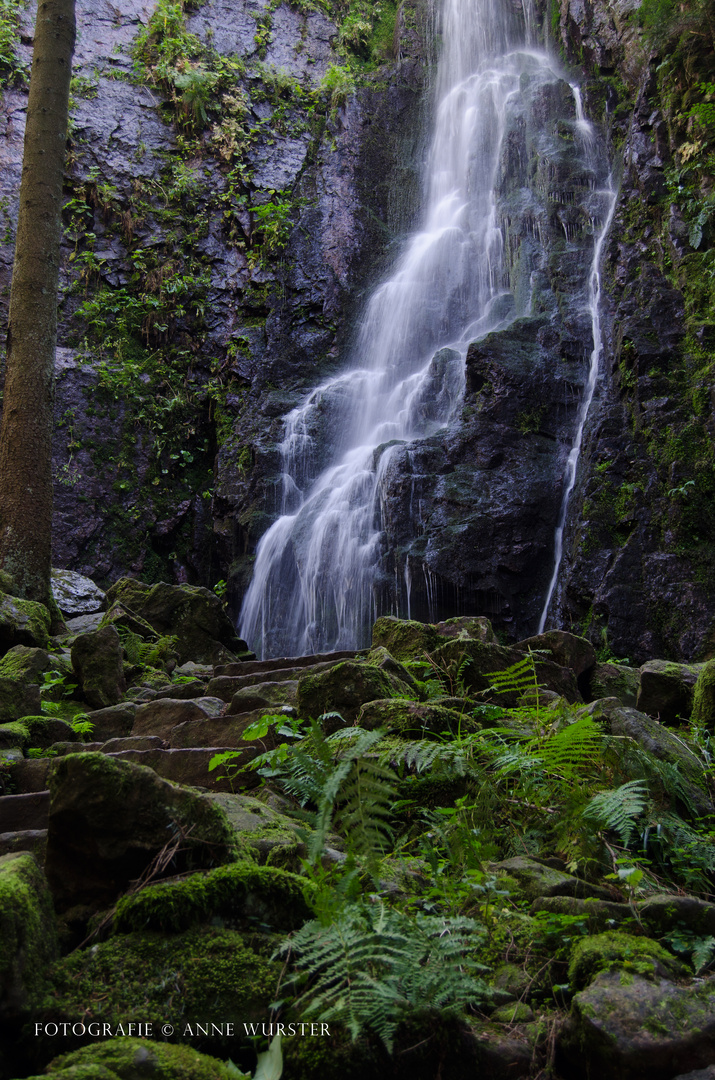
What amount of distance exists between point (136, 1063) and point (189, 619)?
626 centimetres

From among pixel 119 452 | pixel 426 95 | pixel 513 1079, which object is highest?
pixel 426 95

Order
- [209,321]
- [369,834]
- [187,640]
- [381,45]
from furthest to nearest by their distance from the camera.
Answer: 1. [381,45]
2. [209,321]
3. [187,640]
4. [369,834]

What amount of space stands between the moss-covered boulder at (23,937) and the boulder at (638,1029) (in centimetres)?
115

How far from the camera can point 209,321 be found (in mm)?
16422

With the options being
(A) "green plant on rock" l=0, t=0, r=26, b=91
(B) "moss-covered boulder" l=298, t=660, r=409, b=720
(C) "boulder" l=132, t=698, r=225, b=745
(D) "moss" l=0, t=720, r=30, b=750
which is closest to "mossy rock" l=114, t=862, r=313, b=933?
(B) "moss-covered boulder" l=298, t=660, r=409, b=720

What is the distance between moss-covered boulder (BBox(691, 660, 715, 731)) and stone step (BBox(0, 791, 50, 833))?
3.00 m

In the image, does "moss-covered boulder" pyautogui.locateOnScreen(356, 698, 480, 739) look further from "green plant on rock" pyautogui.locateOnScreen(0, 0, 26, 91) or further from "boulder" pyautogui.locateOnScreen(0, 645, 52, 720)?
"green plant on rock" pyautogui.locateOnScreen(0, 0, 26, 91)

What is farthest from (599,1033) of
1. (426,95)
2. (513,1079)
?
(426,95)

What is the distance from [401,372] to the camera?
14.6 m

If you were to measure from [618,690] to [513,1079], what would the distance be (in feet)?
11.7

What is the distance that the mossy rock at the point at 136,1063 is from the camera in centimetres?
131

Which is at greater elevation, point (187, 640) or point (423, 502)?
point (423, 502)

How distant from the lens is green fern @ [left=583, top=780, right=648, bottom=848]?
221 centimetres

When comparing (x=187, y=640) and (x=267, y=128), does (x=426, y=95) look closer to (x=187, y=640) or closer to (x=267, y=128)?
(x=267, y=128)
